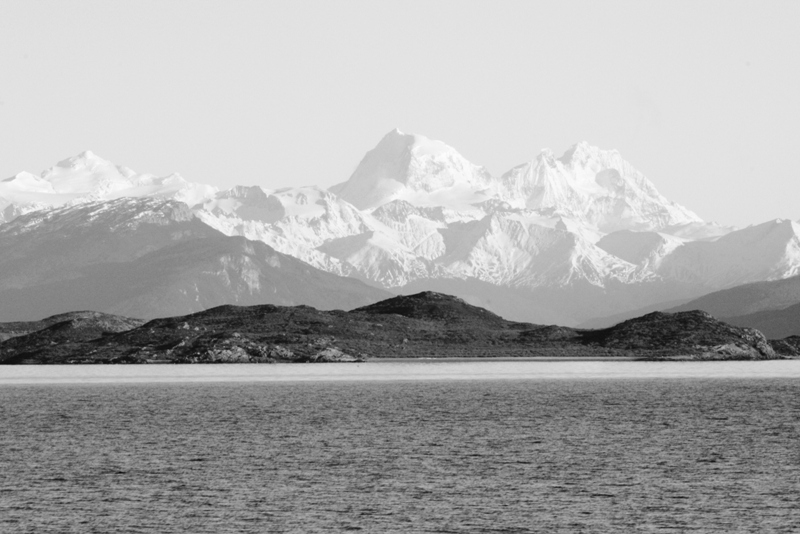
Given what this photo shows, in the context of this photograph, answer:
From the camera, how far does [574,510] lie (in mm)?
84062

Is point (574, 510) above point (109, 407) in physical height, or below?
below

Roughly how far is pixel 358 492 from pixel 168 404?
112m

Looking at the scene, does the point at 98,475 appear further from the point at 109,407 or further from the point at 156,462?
the point at 109,407

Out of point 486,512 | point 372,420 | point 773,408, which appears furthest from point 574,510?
point 773,408

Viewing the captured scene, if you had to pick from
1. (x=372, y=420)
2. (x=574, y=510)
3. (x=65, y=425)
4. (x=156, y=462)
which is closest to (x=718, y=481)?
(x=574, y=510)

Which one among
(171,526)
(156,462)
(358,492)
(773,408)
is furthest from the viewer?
(773,408)

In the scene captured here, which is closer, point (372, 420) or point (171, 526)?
point (171, 526)

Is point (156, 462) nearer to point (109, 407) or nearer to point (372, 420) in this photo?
point (372, 420)

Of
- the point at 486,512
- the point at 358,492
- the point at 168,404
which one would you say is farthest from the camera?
the point at 168,404

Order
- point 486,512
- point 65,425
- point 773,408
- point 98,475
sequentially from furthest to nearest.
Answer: point 773,408, point 65,425, point 98,475, point 486,512

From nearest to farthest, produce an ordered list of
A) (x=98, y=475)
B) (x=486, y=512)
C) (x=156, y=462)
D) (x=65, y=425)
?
(x=486, y=512)
(x=98, y=475)
(x=156, y=462)
(x=65, y=425)

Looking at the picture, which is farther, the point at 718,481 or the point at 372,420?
the point at 372,420

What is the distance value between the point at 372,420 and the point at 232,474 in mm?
61110

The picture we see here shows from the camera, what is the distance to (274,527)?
7819 centimetres
